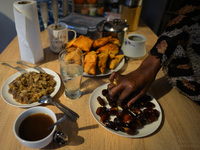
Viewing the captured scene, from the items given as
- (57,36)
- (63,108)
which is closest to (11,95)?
(63,108)

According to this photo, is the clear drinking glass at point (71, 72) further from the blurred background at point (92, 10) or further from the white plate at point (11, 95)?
the blurred background at point (92, 10)

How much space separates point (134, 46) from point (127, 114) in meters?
0.52

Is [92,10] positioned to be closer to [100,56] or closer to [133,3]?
[133,3]

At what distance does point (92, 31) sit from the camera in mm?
1320

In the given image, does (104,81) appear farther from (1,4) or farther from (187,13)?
(1,4)

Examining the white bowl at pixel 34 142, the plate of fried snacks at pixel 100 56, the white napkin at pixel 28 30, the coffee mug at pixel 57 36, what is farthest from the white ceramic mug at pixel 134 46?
the white bowl at pixel 34 142

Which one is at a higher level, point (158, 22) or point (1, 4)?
point (1, 4)

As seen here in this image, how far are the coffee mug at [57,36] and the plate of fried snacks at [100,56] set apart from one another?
8 cm

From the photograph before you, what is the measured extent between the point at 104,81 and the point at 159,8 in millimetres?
1944

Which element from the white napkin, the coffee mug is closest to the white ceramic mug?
the coffee mug

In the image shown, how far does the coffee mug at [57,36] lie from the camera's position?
3.41 ft

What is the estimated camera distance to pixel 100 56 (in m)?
0.94

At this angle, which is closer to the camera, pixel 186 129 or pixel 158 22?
pixel 186 129

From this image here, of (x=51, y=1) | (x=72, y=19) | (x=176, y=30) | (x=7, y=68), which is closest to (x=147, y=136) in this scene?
A: (x=176, y=30)
